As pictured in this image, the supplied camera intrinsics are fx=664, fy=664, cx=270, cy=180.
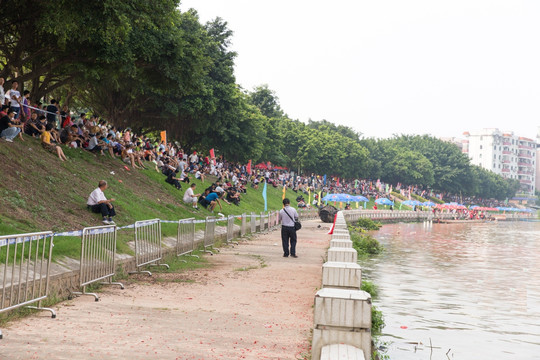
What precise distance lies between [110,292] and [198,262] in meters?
5.69

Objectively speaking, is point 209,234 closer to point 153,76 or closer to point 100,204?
point 100,204

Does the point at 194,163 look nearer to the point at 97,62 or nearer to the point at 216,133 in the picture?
the point at 216,133

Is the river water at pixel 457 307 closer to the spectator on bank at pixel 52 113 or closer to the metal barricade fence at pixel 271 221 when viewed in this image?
the metal barricade fence at pixel 271 221

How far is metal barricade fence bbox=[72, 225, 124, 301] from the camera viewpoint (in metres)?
9.92

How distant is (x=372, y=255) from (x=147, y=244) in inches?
672

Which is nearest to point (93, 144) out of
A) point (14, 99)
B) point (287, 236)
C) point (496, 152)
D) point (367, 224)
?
point (14, 99)

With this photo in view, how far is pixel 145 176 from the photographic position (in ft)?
89.6

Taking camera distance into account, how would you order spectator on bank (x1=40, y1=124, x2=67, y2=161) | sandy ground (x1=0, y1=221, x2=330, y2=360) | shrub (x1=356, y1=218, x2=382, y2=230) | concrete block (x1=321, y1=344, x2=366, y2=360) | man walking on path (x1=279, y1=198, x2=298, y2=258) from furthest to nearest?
shrub (x1=356, y1=218, x2=382, y2=230) → spectator on bank (x1=40, y1=124, x2=67, y2=161) → man walking on path (x1=279, y1=198, x2=298, y2=258) → sandy ground (x1=0, y1=221, x2=330, y2=360) → concrete block (x1=321, y1=344, x2=366, y2=360)

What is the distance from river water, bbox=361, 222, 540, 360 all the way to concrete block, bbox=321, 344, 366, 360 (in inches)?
161

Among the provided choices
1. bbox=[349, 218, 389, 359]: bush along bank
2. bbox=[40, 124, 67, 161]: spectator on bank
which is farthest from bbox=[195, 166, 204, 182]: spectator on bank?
bbox=[40, 124, 67, 161]: spectator on bank

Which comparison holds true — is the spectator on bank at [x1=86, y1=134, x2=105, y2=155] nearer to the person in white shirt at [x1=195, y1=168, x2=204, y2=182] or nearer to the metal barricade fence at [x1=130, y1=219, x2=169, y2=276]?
the metal barricade fence at [x1=130, y1=219, x2=169, y2=276]

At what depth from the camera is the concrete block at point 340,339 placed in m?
5.61

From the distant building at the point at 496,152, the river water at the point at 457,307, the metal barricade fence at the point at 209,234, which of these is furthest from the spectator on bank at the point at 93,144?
the distant building at the point at 496,152


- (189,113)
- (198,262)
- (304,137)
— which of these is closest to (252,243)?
(198,262)
